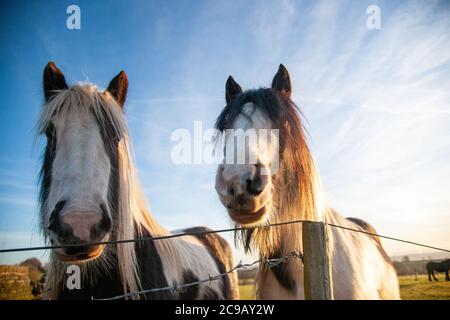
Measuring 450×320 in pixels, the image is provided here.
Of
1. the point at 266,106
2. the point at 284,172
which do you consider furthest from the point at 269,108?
the point at 284,172

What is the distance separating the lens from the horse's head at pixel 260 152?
219cm

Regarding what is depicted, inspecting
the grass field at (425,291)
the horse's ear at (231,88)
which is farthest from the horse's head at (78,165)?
the grass field at (425,291)

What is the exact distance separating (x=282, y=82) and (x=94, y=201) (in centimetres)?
232

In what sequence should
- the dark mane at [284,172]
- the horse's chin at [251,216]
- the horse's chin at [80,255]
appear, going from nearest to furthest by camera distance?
1. the horse's chin at [80,255]
2. the horse's chin at [251,216]
3. the dark mane at [284,172]

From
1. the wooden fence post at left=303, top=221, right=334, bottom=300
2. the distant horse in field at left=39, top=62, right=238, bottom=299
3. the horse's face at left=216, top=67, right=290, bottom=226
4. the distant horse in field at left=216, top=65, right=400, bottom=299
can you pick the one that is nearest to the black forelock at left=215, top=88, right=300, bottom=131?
the distant horse in field at left=216, top=65, right=400, bottom=299

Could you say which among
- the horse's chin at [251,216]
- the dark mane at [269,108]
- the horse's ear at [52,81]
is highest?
the horse's ear at [52,81]

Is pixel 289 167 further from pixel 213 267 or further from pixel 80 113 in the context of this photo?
pixel 213 267

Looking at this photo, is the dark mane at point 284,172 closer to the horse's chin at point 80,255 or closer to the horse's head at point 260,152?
the horse's head at point 260,152

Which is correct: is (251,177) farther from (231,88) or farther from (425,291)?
(425,291)

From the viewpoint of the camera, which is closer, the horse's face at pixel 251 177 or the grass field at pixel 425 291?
the horse's face at pixel 251 177

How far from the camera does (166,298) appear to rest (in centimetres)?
283

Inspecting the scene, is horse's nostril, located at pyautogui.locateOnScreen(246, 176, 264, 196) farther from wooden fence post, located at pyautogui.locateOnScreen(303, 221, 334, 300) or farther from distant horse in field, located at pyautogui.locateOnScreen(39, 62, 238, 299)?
distant horse in field, located at pyautogui.locateOnScreen(39, 62, 238, 299)

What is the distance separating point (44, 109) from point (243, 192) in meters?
1.99

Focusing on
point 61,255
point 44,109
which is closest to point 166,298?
point 61,255
